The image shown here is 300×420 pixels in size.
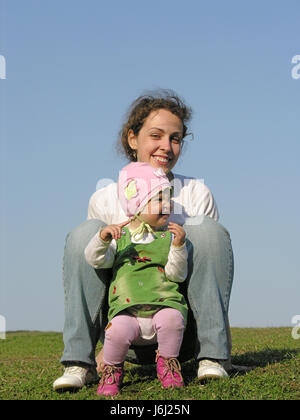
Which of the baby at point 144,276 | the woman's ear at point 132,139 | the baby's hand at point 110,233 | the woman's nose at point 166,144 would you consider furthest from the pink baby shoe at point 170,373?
the woman's ear at point 132,139

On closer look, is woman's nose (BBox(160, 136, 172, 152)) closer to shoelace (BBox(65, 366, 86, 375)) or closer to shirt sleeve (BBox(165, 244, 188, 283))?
shirt sleeve (BBox(165, 244, 188, 283))

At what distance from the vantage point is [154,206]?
15.4 feet

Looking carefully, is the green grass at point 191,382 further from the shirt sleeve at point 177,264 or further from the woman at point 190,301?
the shirt sleeve at point 177,264

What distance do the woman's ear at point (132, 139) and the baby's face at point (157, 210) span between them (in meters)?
1.14

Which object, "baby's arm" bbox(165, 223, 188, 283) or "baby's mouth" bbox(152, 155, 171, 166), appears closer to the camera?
"baby's arm" bbox(165, 223, 188, 283)

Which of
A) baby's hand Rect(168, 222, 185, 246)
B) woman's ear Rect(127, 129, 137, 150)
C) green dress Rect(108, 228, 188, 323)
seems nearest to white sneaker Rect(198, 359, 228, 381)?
green dress Rect(108, 228, 188, 323)

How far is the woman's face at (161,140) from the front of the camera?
5.31m

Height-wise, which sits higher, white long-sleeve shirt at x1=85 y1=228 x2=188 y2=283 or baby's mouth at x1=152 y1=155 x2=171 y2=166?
baby's mouth at x1=152 y1=155 x2=171 y2=166

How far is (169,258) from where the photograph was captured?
4.54 metres

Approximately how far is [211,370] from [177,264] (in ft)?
2.86

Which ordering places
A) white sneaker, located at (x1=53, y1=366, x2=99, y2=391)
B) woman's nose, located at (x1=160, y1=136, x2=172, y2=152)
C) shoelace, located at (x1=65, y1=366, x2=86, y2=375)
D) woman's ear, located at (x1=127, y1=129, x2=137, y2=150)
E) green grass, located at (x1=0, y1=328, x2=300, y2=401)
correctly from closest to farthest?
green grass, located at (x1=0, y1=328, x2=300, y2=401) → white sneaker, located at (x1=53, y1=366, x2=99, y2=391) → shoelace, located at (x1=65, y1=366, x2=86, y2=375) → woman's nose, located at (x1=160, y1=136, x2=172, y2=152) → woman's ear, located at (x1=127, y1=129, x2=137, y2=150)

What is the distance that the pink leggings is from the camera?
14.3 ft
